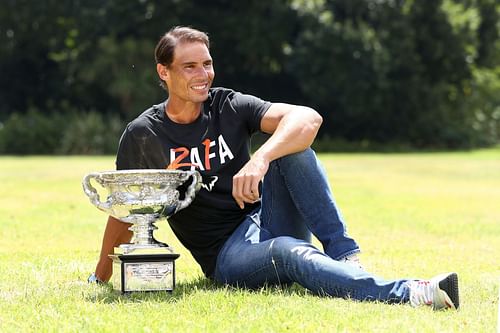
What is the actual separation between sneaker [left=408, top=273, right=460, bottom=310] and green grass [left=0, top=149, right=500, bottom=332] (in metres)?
0.06

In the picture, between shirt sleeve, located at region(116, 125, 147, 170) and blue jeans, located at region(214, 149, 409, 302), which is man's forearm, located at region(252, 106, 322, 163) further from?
shirt sleeve, located at region(116, 125, 147, 170)

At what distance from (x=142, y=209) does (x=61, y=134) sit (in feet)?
106

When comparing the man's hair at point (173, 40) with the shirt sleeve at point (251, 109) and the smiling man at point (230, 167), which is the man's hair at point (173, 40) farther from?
the shirt sleeve at point (251, 109)


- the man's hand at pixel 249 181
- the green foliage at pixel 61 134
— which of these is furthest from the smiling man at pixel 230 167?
the green foliage at pixel 61 134

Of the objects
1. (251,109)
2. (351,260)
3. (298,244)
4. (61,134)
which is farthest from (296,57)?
(298,244)

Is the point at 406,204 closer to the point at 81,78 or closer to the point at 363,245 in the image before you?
the point at 363,245

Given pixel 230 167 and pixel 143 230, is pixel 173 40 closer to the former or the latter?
pixel 230 167

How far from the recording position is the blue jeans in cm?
475

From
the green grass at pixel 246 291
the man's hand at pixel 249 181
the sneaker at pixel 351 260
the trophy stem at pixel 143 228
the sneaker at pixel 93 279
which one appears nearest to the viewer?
the green grass at pixel 246 291

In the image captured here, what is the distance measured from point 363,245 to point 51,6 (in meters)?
35.0

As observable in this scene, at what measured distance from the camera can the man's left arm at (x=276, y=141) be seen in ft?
15.5

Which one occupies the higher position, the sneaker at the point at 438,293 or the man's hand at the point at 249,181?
the man's hand at the point at 249,181

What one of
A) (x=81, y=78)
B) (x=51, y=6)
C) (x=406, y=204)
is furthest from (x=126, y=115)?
(x=406, y=204)

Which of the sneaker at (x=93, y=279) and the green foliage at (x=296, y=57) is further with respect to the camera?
the green foliage at (x=296, y=57)
